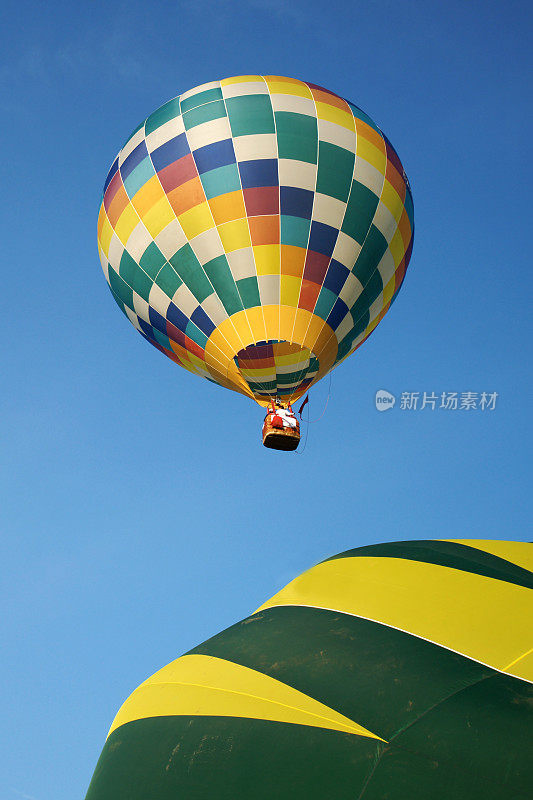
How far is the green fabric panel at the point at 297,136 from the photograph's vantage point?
11445 millimetres

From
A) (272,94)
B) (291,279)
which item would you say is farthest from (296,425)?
(272,94)

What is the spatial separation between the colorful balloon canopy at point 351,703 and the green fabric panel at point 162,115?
9745mm

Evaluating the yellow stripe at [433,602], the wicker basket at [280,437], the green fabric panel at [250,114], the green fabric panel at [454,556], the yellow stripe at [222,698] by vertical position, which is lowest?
the yellow stripe at [222,698]

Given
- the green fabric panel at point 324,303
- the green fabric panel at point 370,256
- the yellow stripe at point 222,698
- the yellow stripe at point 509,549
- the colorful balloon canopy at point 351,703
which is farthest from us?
the green fabric panel at point 370,256

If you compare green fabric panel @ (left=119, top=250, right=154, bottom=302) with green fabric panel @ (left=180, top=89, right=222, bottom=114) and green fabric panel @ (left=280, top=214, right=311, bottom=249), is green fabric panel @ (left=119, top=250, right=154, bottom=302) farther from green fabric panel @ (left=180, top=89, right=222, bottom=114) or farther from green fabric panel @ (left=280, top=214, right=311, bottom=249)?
green fabric panel @ (left=180, top=89, right=222, bottom=114)

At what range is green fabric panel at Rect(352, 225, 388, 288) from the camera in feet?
38.7

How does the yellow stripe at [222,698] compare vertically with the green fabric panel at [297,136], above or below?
below

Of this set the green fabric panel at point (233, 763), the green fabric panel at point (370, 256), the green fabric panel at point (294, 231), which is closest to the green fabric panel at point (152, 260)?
the green fabric panel at point (294, 231)

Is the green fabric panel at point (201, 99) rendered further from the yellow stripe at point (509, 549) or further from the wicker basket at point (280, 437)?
the yellow stripe at point (509, 549)

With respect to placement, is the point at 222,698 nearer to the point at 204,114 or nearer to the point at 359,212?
the point at 359,212

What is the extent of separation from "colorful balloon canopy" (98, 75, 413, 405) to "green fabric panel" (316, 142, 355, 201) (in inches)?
0.8

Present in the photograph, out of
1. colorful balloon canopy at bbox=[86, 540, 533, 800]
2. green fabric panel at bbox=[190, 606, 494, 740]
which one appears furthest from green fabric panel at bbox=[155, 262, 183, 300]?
green fabric panel at bbox=[190, 606, 494, 740]

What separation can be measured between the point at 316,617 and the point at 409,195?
1060cm

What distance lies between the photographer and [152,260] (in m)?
11.8
